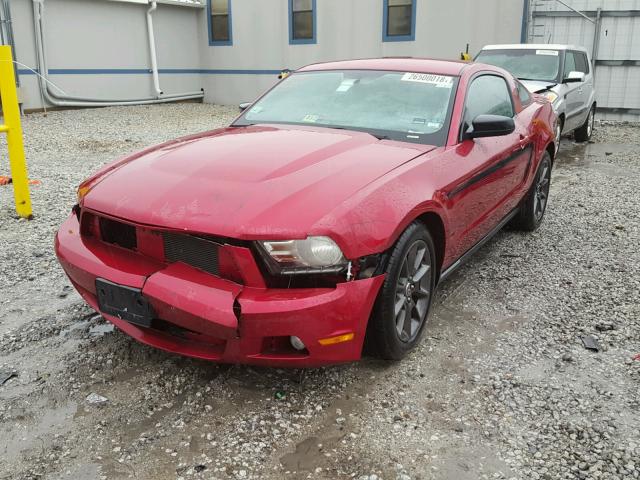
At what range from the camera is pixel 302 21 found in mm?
16859

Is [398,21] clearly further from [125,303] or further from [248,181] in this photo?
[125,303]

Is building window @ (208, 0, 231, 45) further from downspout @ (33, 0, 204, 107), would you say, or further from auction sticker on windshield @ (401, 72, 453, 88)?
auction sticker on windshield @ (401, 72, 453, 88)

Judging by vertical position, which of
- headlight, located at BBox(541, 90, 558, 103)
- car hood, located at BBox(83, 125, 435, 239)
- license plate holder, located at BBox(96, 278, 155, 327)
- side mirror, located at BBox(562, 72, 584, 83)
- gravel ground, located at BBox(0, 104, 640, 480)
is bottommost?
gravel ground, located at BBox(0, 104, 640, 480)

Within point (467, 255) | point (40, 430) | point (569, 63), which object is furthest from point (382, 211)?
point (569, 63)

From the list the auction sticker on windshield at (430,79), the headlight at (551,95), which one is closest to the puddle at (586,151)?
the headlight at (551,95)

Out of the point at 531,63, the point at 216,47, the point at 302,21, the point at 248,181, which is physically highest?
the point at 302,21

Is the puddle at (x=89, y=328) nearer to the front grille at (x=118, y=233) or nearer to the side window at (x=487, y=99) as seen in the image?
the front grille at (x=118, y=233)

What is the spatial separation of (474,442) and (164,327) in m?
1.44

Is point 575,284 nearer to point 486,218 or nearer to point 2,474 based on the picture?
point 486,218

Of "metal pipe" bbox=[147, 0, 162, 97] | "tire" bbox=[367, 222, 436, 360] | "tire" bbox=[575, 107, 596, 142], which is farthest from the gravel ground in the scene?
"metal pipe" bbox=[147, 0, 162, 97]

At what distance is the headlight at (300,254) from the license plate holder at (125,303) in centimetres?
58

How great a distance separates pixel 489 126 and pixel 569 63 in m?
6.78

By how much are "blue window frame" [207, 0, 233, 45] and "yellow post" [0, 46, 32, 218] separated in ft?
45.9

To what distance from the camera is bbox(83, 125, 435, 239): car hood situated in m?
2.49
